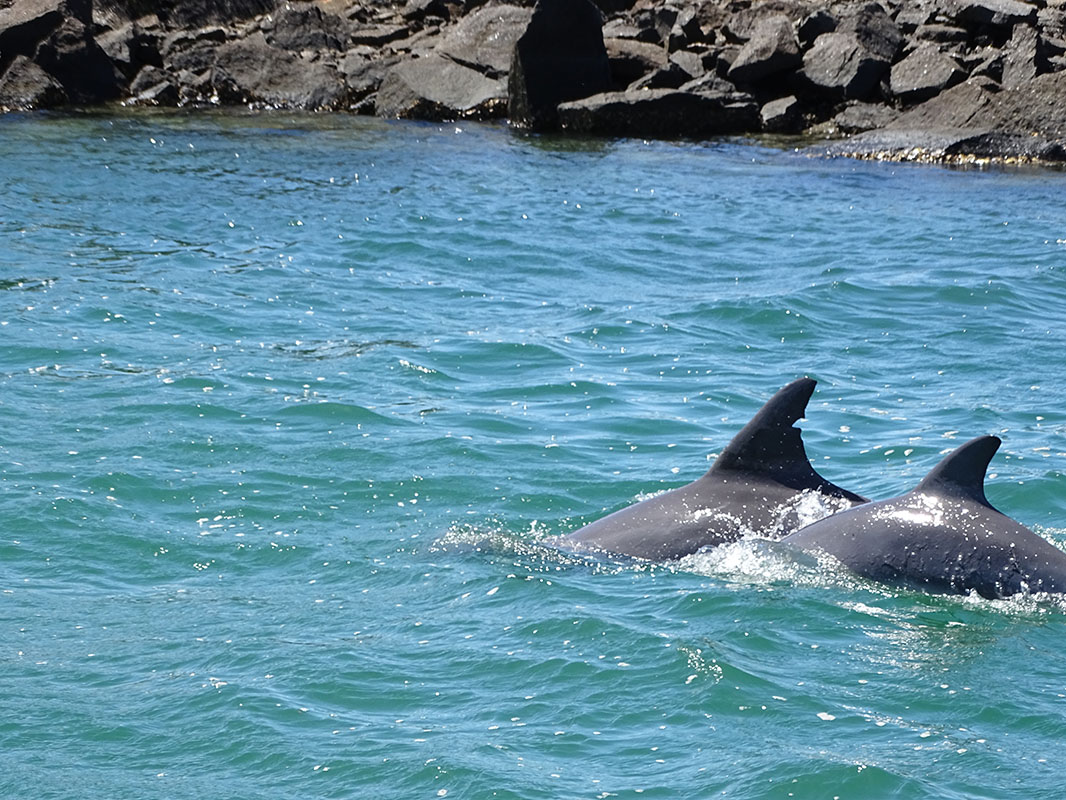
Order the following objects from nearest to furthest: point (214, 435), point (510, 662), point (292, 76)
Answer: point (510, 662) → point (214, 435) → point (292, 76)

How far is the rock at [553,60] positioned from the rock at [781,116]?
3.14 m

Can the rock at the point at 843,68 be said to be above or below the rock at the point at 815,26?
below

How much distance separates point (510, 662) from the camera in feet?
22.9

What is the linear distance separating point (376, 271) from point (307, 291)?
121 cm

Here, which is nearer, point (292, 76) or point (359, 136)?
point (359, 136)

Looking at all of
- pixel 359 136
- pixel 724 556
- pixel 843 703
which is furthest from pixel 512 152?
pixel 843 703

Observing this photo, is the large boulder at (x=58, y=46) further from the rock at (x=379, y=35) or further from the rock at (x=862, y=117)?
the rock at (x=862, y=117)

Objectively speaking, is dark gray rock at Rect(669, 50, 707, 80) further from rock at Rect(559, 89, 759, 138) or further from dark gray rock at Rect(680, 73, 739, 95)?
rock at Rect(559, 89, 759, 138)

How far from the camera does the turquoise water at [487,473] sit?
6207 millimetres

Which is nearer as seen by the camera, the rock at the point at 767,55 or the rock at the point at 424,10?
the rock at the point at 767,55

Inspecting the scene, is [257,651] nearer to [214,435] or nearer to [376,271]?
[214,435]

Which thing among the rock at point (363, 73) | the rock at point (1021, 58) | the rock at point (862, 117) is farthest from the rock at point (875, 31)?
the rock at point (363, 73)

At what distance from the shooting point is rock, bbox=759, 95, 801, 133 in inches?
996

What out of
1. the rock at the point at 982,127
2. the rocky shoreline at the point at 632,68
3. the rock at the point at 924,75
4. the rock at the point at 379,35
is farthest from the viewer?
the rock at the point at 379,35
